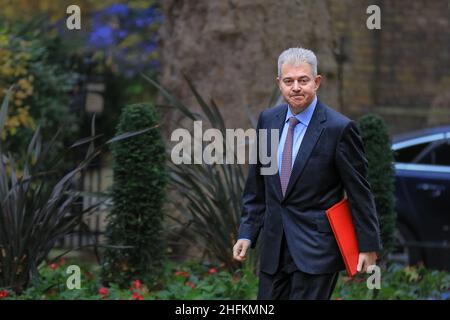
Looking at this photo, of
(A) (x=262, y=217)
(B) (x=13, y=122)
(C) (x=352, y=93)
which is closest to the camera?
(A) (x=262, y=217)

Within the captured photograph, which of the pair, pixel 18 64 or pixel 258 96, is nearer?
pixel 258 96

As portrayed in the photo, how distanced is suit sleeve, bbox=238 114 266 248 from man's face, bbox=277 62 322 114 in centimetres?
31

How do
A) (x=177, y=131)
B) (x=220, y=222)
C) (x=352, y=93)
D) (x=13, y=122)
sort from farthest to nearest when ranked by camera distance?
1. (x=352, y=93)
2. (x=13, y=122)
3. (x=177, y=131)
4. (x=220, y=222)

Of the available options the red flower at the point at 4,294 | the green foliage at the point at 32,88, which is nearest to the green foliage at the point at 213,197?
the red flower at the point at 4,294

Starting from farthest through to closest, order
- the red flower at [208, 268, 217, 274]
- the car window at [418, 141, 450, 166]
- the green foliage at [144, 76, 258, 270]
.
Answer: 1. the car window at [418, 141, 450, 166]
2. the red flower at [208, 268, 217, 274]
3. the green foliage at [144, 76, 258, 270]

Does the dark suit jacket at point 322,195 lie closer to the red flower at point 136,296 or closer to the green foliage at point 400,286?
the red flower at point 136,296

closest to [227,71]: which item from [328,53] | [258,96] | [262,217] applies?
[258,96]

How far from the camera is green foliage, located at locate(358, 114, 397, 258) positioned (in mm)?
7672

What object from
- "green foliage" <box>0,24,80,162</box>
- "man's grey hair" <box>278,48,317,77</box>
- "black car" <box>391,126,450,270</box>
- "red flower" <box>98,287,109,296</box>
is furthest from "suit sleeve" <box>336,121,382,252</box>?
"black car" <box>391,126,450,270</box>

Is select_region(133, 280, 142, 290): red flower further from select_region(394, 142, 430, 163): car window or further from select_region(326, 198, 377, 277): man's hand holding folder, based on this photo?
select_region(394, 142, 430, 163): car window

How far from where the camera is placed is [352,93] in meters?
16.2
